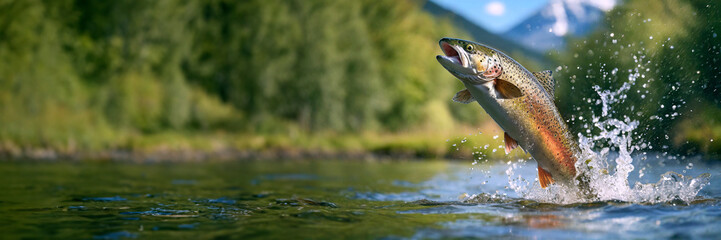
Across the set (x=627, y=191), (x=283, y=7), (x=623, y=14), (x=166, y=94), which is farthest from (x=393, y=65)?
(x=627, y=191)

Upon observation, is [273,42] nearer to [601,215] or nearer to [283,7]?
[283,7]

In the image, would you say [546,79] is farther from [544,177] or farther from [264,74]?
[264,74]

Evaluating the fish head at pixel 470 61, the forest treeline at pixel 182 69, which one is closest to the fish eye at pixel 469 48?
the fish head at pixel 470 61

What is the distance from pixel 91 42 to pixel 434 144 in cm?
2105

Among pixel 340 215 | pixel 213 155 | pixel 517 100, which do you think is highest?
pixel 213 155

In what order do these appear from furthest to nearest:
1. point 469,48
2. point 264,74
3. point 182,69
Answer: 1. point 182,69
2. point 264,74
3. point 469,48

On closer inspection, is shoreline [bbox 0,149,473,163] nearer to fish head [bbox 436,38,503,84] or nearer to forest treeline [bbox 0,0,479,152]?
forest treeline [bbox 0,0,479,152]

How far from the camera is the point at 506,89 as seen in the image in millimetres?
6637

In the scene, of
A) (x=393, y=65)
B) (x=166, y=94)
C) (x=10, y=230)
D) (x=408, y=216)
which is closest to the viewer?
(x=10, y=230)

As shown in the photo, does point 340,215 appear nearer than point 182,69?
Yes

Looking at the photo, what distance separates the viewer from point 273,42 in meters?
40.3

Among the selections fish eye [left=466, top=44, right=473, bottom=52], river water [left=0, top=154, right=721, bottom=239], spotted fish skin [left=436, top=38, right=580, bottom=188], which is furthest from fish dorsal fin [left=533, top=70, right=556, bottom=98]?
river water [left=0, top=154, right=721, bottom=239]

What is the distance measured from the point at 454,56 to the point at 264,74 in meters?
33.8

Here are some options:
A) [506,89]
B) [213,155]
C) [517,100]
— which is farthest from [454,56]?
[213,155]
